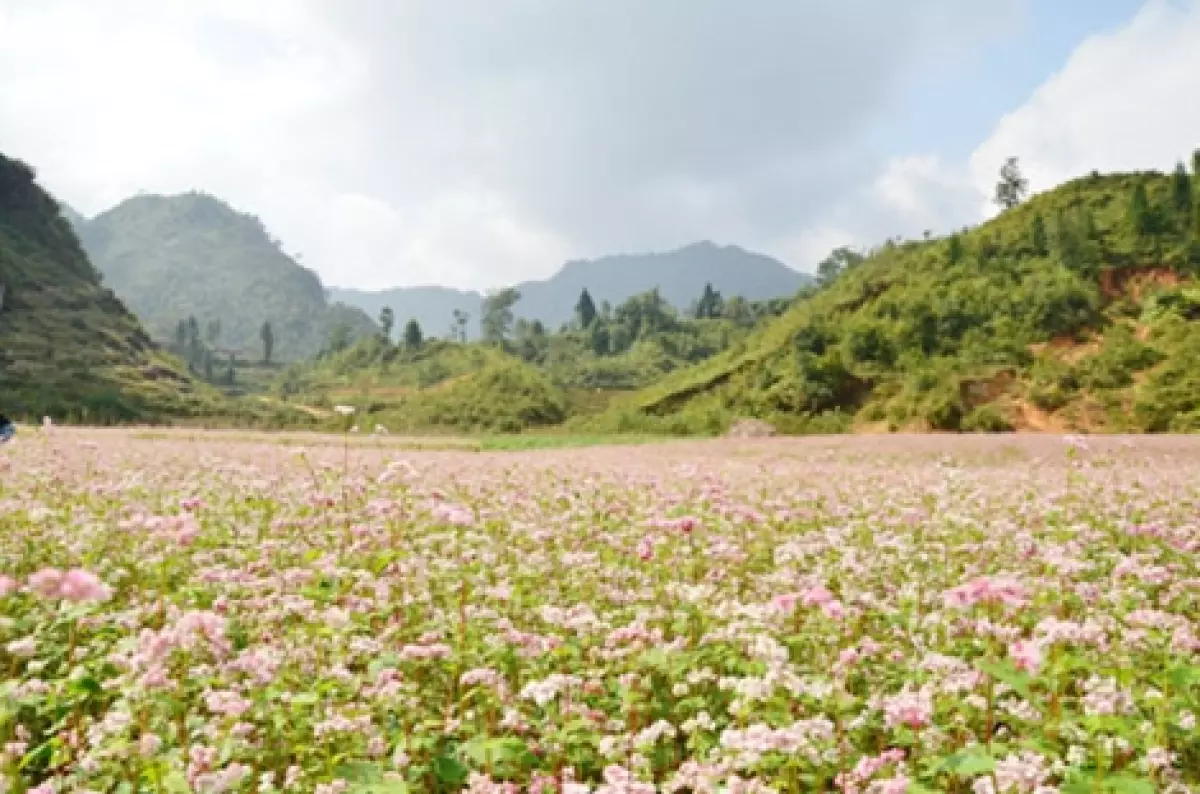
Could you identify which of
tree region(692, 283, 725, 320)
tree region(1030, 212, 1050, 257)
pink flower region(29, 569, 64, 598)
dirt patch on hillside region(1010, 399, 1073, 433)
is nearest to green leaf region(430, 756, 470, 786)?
pink flower region(29, 569, 64, 598)

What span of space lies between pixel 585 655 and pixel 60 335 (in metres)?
112

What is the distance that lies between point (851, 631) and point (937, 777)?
148cm

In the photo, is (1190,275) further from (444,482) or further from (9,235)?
(9,235)

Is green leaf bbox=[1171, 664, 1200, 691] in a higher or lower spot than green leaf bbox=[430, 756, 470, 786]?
higher

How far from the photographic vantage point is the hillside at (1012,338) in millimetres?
47969

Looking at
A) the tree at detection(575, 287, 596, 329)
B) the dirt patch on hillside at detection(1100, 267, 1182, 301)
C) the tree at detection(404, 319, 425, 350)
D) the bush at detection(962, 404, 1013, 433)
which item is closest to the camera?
the bush at detection(962, 404, 1013, 433)

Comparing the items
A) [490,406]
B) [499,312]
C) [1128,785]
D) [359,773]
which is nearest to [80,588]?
[359,773]

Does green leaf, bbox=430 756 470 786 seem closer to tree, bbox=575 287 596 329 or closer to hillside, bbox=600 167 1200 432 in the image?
hillside, bbox=600 167 1200 432

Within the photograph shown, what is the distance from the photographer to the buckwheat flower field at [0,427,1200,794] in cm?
313

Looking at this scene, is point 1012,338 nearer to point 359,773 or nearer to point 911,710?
point 911,710

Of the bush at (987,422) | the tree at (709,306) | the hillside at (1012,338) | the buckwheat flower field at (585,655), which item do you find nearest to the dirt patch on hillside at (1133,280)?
the hillside at (1012,338)

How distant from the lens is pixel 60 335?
313 ft

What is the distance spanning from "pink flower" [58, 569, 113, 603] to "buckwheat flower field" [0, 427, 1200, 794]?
12 mm

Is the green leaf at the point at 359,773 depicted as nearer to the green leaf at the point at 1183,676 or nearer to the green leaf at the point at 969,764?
the green leaf at the point at 969,764
